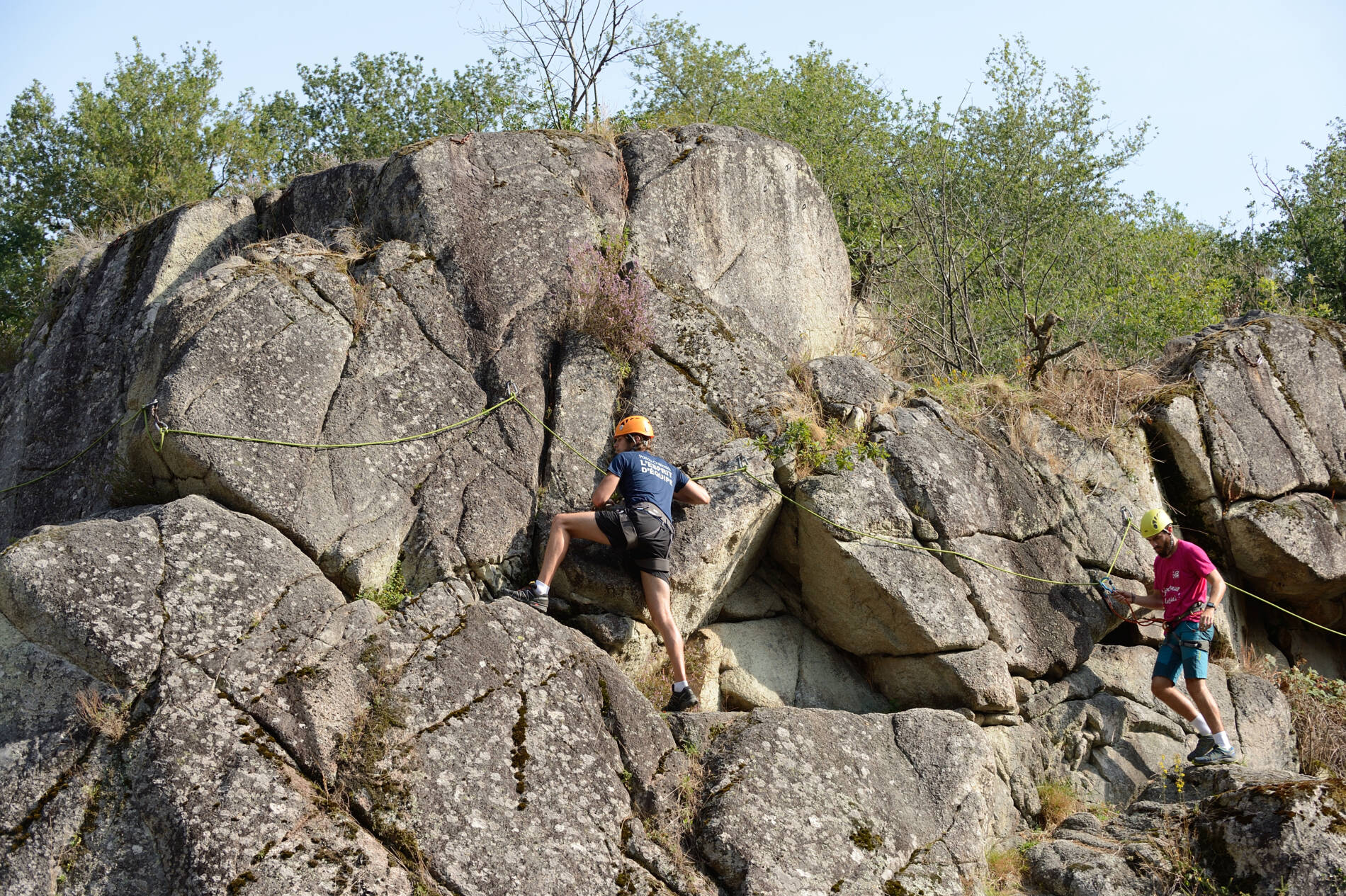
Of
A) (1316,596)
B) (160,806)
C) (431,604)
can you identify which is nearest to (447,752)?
(431,604)

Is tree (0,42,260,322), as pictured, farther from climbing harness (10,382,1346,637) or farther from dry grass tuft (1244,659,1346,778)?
dry grass tuft (1244,659,1346,778)

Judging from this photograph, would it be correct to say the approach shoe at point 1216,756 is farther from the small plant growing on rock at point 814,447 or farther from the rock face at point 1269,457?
the small plant growing on rock at point 814,447

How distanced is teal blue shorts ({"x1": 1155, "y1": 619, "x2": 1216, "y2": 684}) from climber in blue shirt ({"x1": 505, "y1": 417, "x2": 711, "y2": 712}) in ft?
16.3

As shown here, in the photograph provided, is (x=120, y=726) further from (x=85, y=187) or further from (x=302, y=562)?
(x=85, y=187)

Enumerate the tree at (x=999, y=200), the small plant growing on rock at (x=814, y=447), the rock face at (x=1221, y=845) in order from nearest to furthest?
1. the rock face at (x=1221, y=845)
2. the small plant growing on rock at (x=814, y=447)
3. the tree at (x=999, y=200)

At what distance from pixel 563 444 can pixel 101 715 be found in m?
4.65

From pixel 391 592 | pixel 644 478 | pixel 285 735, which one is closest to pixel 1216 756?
pixel 644 478

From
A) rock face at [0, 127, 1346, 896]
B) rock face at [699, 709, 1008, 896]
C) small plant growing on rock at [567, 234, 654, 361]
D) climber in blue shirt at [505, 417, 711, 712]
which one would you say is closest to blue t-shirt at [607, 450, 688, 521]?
climber in blue shirt at [505, 417, 711, 712]

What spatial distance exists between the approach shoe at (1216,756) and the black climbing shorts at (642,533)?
5673 mm

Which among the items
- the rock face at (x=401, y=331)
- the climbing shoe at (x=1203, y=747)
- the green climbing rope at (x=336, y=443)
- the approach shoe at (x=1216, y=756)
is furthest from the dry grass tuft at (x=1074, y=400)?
the green climbing rope at (x=336, y=443)

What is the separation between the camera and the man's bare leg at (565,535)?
8.88m

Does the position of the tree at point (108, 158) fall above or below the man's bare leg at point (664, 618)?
above

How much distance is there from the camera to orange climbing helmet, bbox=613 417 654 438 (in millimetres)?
9539

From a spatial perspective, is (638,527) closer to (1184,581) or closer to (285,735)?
(285,735)
